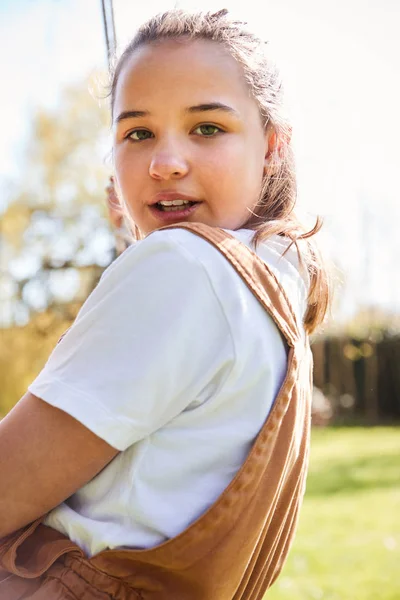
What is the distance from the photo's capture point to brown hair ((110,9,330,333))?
114 cm

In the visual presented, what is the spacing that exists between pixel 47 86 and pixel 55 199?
92 centimetres

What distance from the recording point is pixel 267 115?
4.01ft

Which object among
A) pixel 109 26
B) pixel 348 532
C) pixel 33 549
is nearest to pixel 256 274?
pixel 33 549

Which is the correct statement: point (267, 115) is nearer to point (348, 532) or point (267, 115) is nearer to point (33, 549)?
point (33, 549)

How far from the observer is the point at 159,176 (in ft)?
3.62

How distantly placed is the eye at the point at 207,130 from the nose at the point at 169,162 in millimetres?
40

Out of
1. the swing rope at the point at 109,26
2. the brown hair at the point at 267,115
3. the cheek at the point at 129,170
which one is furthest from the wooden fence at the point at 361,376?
the cheek at the point at 129,170

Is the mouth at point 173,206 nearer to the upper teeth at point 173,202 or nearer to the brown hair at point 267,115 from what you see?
the upper teeth at point 173,202

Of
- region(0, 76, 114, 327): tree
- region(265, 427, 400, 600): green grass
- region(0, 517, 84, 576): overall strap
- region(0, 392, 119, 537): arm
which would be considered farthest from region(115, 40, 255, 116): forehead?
region(265, 427, 400, 600): green grass

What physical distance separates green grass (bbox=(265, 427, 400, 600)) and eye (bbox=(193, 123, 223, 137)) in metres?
3.68

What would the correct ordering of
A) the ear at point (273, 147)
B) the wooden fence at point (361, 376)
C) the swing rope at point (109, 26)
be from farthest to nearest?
the wooden fence at point (361, 376)
the swing rope at point (109, 26)
the ear at point (273, 147)

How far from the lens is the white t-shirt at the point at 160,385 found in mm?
867

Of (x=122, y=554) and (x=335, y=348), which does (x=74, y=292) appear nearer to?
(x=122, y=554)

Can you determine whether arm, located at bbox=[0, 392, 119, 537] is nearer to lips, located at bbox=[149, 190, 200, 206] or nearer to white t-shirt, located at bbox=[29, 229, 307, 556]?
white t-shirt, located at bbox=[29, 229, 307, 556]
